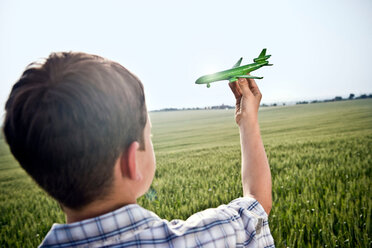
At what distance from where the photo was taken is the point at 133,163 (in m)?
0.82

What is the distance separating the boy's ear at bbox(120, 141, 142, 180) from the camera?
820 mm

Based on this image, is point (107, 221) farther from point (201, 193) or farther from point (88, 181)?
point (201, 193)

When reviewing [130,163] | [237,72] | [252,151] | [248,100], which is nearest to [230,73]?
[237,72]

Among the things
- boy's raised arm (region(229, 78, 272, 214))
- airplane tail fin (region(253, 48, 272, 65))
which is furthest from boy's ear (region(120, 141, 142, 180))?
airplane tail fin (region(253, 48, 272, 65))

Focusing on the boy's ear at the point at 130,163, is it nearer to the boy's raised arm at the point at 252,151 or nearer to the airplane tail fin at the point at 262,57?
the boy's raised arm at the point at 252,151

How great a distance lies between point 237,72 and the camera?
1.11 meters

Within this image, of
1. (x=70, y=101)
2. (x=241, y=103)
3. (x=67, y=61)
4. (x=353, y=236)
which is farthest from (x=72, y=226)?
(x=353, y=236)

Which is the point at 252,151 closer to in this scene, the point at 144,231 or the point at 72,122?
the point at 144,231

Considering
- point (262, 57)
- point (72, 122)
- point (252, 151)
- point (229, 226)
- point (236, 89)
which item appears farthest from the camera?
point (262, 57)

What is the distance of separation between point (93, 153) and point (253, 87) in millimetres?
683

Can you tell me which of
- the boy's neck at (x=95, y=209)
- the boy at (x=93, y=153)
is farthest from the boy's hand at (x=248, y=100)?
the boy's neck at (x=95, y=209)

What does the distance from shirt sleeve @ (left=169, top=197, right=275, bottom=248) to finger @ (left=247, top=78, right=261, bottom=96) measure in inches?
16.9

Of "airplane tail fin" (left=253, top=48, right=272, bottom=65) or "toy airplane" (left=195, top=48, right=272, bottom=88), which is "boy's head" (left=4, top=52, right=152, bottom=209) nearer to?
"toy airplane" (left=195, top=48, right=272, bottom=88)

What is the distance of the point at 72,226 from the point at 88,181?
0.45 feet
